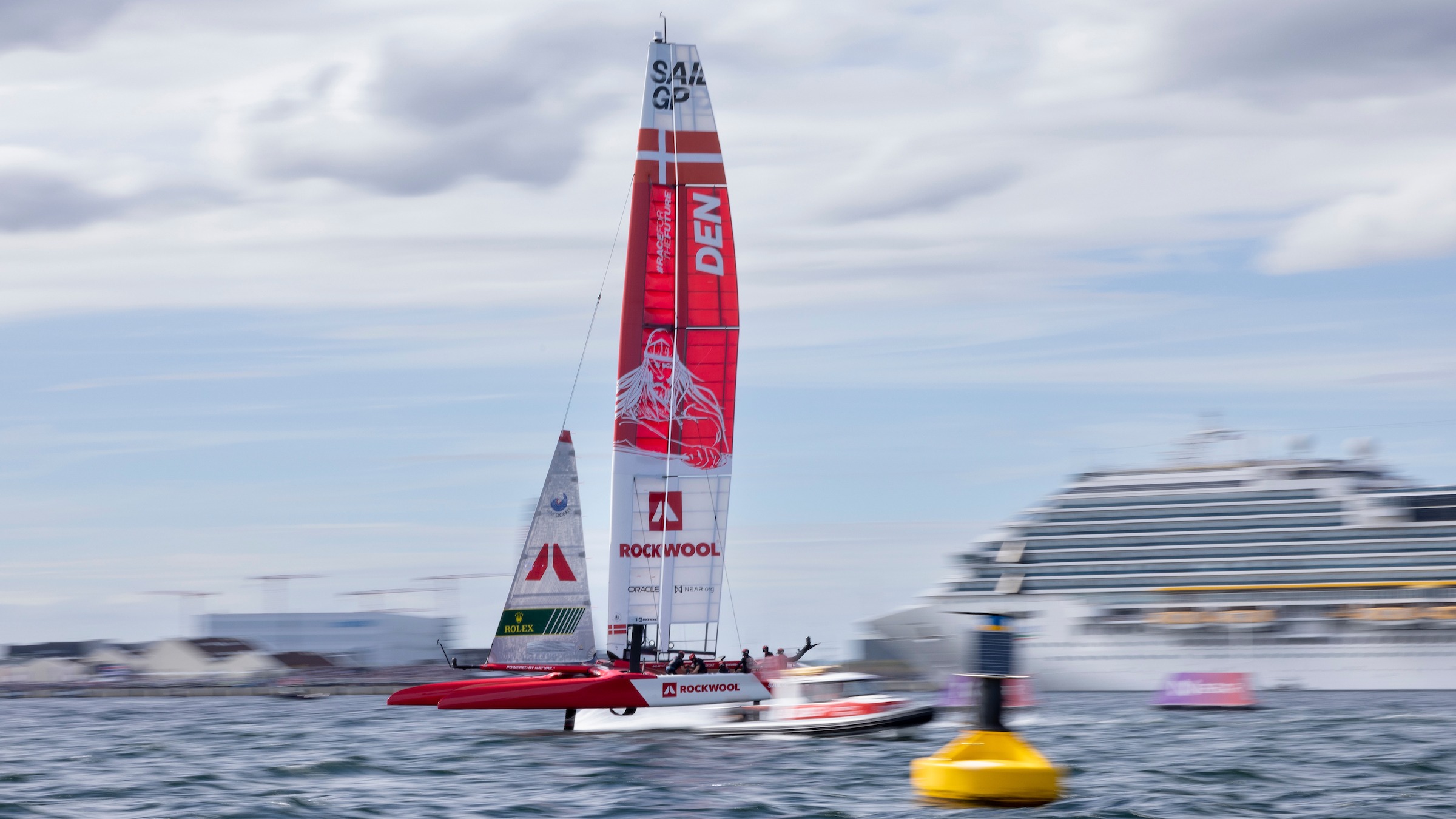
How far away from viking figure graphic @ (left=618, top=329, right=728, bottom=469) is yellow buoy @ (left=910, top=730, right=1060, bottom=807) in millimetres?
14367

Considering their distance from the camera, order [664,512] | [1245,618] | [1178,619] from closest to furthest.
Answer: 1. [664,512]
2. [1245,618]
3. [1178,619]

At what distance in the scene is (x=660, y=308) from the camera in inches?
1156

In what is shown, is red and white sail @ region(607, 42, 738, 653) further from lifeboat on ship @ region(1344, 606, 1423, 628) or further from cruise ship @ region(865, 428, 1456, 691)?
lifeboat on ship @ region(1344, 606, 1423, 628)

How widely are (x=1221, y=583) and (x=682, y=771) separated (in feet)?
166

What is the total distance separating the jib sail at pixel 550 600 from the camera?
28359 mm

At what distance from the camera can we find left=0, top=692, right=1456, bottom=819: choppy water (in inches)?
719

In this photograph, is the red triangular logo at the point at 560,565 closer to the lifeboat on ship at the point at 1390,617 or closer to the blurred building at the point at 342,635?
the lifeboat on ship at the point at 1390,617

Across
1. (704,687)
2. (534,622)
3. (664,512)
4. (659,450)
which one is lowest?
(704,687)

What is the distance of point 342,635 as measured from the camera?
402ft

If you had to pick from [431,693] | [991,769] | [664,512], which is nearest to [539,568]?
[664,512]

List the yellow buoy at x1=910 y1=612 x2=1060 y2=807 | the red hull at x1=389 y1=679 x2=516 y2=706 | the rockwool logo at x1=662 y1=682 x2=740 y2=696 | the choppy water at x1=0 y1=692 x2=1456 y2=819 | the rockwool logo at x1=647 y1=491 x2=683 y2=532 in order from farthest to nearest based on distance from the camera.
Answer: the rockwool logo at x1=647 y1=491 x2=683 y2=532 → the red hull at x1=389 y1=679 x2=516 y2=706 → the rockwool logo at x1=662 y1=682 x2=740 y2=696 → the choppy water at x1=0 y1=692 x2=1456 y2=819 → the yellow buoy at x1=910 y1=612 x2=1060 y2=807

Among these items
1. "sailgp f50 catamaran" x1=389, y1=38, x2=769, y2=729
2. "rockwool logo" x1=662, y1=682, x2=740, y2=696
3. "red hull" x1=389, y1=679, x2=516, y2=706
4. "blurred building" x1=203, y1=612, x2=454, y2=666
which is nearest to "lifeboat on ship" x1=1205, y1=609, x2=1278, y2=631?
"sailgp f50 catamaran" x1=389, y1=38, x2=769, y2=729

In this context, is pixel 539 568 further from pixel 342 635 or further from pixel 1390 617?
pixel 342 635

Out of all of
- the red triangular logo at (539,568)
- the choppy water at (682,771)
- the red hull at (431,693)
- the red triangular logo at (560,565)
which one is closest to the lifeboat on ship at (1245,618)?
the choppy water at (682,771)
